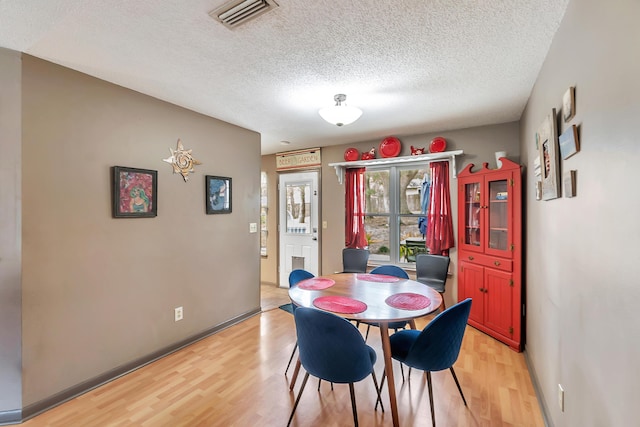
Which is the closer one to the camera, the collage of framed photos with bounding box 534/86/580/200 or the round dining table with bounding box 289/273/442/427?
the collage of framed photos with bounding box 534/86/580/200

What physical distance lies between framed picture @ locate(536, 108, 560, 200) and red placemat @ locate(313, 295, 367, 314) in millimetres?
1331

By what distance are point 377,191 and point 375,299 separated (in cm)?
241

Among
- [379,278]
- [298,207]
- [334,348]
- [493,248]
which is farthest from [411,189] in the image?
[334,348]

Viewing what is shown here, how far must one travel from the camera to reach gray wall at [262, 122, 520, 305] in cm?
342

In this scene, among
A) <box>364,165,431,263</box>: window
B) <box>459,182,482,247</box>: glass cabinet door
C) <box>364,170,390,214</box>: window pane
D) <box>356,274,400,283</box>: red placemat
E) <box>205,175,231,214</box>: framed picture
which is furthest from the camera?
<box>364,170,390,214</box>: window pane

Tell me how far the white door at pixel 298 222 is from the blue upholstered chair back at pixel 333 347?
3054 mm

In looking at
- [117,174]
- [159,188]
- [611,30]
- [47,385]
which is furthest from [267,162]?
[611,30]

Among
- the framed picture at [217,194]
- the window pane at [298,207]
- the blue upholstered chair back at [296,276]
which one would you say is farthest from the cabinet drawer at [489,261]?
the framed picture at [217,194]

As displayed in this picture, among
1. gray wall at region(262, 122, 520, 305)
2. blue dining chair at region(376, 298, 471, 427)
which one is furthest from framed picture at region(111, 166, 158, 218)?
gray wall at region(262, 122, 520, 305)

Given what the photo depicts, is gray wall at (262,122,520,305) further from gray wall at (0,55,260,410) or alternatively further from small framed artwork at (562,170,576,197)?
small framed artwork at (562,170,576,197)

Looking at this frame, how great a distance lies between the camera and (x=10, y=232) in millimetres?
1872

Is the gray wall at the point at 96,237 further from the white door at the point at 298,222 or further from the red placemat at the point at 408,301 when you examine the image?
the red placemat at the point at 408,301

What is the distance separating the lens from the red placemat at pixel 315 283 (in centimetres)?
245

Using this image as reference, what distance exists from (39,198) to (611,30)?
309 cm
